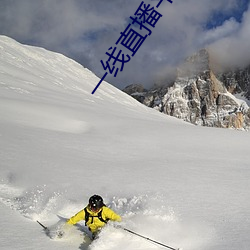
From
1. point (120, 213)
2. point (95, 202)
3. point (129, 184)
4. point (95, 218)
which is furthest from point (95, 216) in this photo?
point (129, 184)

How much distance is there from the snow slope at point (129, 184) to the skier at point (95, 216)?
22cm

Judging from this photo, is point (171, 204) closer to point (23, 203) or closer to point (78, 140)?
point (23, 203)

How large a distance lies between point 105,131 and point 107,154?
438cm

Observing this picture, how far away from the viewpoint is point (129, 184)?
826cm

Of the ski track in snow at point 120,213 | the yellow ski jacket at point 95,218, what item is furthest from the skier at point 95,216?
the ski track in snow at point 120,213

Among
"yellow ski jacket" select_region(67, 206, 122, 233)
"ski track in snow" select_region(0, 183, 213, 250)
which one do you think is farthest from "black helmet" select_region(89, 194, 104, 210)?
"ski track in snow" select_region(0, 183, 213, 250)

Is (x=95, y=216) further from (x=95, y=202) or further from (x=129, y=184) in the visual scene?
(x=129, y=184)

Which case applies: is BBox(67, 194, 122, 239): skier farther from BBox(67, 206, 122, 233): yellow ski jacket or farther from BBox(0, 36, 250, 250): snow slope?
BBox(0, 36, 250, 250): snow slope

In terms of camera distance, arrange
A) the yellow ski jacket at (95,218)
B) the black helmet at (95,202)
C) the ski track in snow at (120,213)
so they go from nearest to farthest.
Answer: the ski track in snow at (120,213)
the black helmet at (95,202)
the yellow ski jacket at (95,218)

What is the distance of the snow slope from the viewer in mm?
5613

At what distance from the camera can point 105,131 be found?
1569 cm

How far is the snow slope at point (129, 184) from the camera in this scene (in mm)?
5613

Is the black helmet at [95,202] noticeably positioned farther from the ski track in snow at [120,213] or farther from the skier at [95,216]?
the ski track in snow at [120,213]

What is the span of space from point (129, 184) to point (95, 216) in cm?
237
